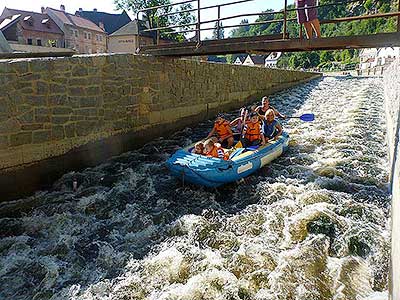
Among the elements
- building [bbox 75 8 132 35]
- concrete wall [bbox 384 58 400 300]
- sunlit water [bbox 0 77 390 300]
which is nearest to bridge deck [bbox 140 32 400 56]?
concrete wall [bbox 384 58 400 300]

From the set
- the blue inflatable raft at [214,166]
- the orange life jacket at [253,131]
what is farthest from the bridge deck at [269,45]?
the blue inflatable raft at [214,166]

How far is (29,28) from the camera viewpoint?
3538 cm

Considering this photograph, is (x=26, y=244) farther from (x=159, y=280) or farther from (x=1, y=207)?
(x=159, y=280)

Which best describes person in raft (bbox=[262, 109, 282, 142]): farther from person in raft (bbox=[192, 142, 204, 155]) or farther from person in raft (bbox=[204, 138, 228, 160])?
person in raft (bbox=[192, 142, 204, 155])

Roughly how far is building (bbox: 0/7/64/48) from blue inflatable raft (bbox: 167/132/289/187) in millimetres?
30927

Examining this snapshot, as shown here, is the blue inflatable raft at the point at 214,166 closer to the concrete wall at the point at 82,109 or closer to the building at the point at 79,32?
the concrete wall at the point at 82,109

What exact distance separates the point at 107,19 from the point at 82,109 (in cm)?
4855

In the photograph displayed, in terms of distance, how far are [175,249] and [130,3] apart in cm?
4162

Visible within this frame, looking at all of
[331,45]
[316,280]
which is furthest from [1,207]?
[331,45]

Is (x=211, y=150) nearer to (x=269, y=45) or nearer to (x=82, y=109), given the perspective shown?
(x=269, y=45)

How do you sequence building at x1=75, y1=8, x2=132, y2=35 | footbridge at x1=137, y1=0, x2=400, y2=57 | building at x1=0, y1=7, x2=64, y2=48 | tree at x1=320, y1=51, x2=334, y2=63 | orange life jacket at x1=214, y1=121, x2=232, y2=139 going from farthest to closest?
1. tree at x1=320, y1=51, x2=334, y2=63
2. building at x1=75, y1=8, x2=132, y2=35
3. building at x1=0, y1=7, x2=64, y2=48
4. orange life jacket at x1=214, y1=121, x2=232, y2=139
5. footbridge at x1=137, y1=0, x2=400, y2=57

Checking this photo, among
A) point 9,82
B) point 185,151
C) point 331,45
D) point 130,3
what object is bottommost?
point 185,151

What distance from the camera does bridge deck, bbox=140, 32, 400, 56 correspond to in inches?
233

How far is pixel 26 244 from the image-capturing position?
454 cm
